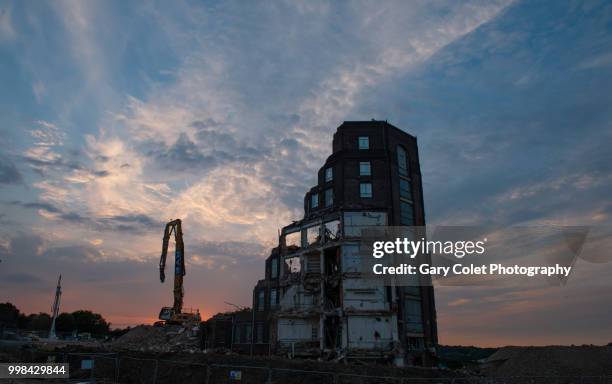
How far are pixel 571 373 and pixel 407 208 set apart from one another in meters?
27.5

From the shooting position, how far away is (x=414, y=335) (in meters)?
46.6

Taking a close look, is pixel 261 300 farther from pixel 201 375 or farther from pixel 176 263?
pixel 201 375

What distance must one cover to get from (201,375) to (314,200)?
35962 mm

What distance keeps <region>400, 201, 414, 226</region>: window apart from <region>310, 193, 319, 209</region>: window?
11185 millimetres

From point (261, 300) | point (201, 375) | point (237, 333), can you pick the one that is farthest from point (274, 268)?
point (201, 375)

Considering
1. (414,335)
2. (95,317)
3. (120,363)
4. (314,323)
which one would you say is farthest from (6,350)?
(95,317)

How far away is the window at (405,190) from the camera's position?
2144 inches

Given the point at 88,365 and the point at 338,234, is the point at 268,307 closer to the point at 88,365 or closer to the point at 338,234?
the point at 338,234

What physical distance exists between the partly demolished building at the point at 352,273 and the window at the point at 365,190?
118mm

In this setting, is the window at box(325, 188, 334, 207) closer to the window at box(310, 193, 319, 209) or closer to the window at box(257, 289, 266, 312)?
the window at box(310, 193, 319, 209)

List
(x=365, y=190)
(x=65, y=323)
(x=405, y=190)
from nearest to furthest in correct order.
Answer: (x=365, y=190) → (x=405, y=190) → (x=65, y=323)

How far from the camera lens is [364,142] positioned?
182 feet

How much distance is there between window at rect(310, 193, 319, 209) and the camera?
58369 mm

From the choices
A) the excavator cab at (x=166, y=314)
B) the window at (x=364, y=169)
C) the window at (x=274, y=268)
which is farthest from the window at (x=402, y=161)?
the excavator cab at (x=166, y=314)
